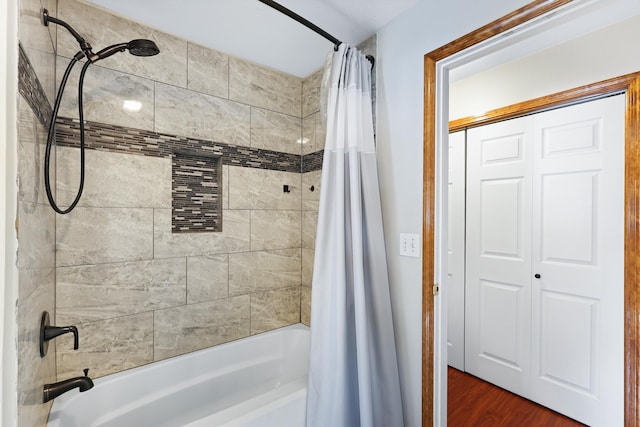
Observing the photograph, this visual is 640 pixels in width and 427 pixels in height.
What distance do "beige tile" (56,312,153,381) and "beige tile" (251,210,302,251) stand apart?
0.79 metres

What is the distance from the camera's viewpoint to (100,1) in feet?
4.84

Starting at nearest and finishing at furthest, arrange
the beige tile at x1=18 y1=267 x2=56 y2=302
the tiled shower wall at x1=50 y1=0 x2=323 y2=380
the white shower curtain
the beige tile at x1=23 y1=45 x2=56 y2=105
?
the beige tile at x1=18 y1=267 x2=56 y2=302, the beige tile at x1=23 y1=45 x2=56 y2=105, the white shower curtain, the tiled shower wall at x1=50 y1=0 x2=323 y2=380

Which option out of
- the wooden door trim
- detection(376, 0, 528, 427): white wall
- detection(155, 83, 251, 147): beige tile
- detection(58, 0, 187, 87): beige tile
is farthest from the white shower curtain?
the wooden door trim

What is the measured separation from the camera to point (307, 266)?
2262 millimetres

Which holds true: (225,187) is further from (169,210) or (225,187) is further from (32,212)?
(32,212)

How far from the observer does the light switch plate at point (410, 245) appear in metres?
1.45

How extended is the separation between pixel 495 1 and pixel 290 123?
1441 millimetres

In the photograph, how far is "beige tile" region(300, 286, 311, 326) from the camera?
7.34 ft

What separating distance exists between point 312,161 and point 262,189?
44cm

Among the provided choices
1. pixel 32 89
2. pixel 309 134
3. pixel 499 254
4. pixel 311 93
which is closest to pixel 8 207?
pixel 32 89

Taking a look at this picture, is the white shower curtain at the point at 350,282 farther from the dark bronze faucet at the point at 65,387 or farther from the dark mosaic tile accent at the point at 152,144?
the dark bronze faucet at the point at 65,387

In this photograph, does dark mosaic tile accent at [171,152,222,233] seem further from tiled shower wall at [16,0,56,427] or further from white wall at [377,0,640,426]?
white wall at [377,0,640,426]

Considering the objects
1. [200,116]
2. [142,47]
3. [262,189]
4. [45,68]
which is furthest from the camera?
[262,189]

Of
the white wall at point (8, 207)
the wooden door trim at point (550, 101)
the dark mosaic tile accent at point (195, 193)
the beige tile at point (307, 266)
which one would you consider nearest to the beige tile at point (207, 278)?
the dark mosaic tile accent at point (195, 193)
